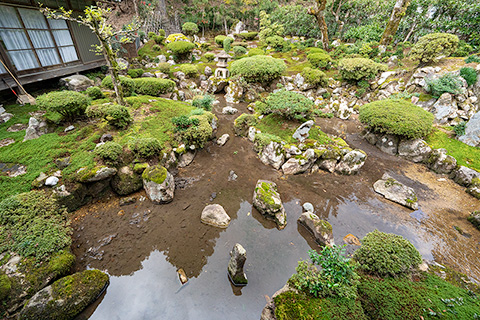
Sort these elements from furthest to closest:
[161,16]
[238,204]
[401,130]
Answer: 1. [161,16]
2. [401,130]
3. [238,204]

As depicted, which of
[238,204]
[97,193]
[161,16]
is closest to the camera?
[97,193]

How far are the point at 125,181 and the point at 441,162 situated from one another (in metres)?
16.8

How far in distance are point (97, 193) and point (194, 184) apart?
13.6 ft

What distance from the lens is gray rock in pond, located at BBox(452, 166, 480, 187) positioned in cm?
960

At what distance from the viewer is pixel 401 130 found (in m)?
11.2

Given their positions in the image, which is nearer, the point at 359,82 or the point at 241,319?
the point at 241,319

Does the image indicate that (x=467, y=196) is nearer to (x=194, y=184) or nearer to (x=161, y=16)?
(x=194, y=184)

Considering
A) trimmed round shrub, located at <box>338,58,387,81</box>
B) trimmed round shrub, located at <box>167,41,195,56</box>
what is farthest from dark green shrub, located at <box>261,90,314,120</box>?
trimmed round shrub, located at <box>167,41,195,56</box>

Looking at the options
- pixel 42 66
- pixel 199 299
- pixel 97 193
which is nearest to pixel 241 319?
pixel 199 299

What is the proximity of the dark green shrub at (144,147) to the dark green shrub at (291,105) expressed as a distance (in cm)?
735

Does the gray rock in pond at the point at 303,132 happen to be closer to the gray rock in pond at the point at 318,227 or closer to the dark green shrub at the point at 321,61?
the gray rock in pond at the point at 318,227

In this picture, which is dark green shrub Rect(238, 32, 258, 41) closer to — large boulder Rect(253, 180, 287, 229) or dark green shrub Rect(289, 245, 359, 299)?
large boulder Rect(253, 180, 287, 229)

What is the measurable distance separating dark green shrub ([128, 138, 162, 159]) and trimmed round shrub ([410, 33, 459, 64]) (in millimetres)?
20792

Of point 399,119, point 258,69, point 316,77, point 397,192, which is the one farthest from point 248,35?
point 397,192
